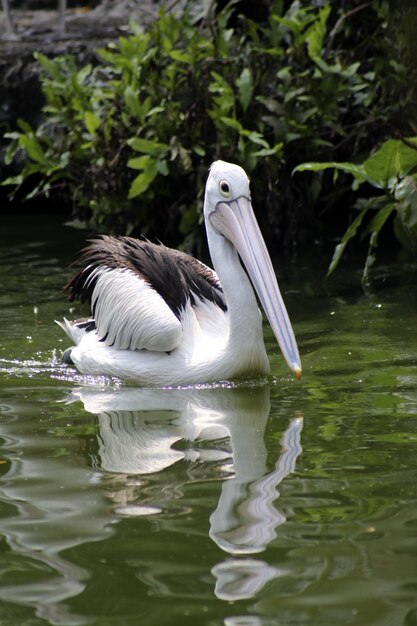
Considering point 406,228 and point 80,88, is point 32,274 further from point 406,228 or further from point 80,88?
point 406,228

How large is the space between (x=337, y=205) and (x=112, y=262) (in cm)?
469

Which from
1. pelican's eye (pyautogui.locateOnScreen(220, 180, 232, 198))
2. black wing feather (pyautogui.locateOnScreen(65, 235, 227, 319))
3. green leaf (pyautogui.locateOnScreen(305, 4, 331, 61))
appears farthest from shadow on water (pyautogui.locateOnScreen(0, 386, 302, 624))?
green leaf (pyautogui.locateOnScreen(305, 4, 331, 61))

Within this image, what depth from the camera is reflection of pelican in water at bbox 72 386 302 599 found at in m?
3.10

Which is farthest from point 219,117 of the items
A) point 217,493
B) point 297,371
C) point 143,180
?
point 217,493

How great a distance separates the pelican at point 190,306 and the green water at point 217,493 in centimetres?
13

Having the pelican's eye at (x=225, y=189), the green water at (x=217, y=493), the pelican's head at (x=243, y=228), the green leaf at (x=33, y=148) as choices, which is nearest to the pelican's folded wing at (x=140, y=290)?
the green water at (x=217, y=493)

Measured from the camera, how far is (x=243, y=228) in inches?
203

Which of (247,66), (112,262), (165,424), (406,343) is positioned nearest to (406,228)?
(406,343)

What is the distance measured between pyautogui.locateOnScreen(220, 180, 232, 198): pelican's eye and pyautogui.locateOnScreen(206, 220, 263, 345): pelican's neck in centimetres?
18

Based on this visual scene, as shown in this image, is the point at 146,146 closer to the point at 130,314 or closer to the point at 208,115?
the point at 208,115

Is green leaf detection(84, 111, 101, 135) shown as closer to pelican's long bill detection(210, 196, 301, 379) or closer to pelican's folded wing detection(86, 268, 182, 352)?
pelican's folded wing detection(86, 268, 182, 352)

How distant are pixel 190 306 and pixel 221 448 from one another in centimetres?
142

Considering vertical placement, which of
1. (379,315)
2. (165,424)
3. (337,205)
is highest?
(165,424)

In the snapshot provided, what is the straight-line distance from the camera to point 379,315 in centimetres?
646
